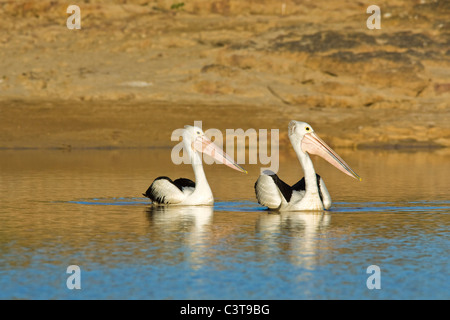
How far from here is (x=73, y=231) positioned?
9.77 metres

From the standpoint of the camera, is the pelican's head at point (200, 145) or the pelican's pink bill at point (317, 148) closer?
the pelican's pink bill at point (317, 148)

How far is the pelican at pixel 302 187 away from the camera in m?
11.2

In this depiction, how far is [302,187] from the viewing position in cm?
1171

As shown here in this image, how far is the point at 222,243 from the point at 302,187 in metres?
3.01

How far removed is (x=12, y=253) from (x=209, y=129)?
19884 millimetres

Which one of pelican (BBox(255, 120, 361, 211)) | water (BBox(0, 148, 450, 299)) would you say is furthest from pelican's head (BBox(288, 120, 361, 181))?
water (BBox(0, 148, 450, 299))

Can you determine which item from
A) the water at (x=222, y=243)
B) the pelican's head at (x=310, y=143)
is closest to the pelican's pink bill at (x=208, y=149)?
the water at (x=222, y=243)

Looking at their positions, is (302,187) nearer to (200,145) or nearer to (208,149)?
(208,149)

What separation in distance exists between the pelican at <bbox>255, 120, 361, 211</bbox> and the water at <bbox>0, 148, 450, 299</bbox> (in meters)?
0.20

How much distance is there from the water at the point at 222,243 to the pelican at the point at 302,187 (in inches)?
7.9

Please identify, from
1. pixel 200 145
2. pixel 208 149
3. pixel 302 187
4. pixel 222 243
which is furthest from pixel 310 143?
pixel 222 243

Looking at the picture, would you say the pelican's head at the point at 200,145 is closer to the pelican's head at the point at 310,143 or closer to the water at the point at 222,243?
the water at the point at 222,243

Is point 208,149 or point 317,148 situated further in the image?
point 208,149

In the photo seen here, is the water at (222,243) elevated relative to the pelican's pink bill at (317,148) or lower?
lower
